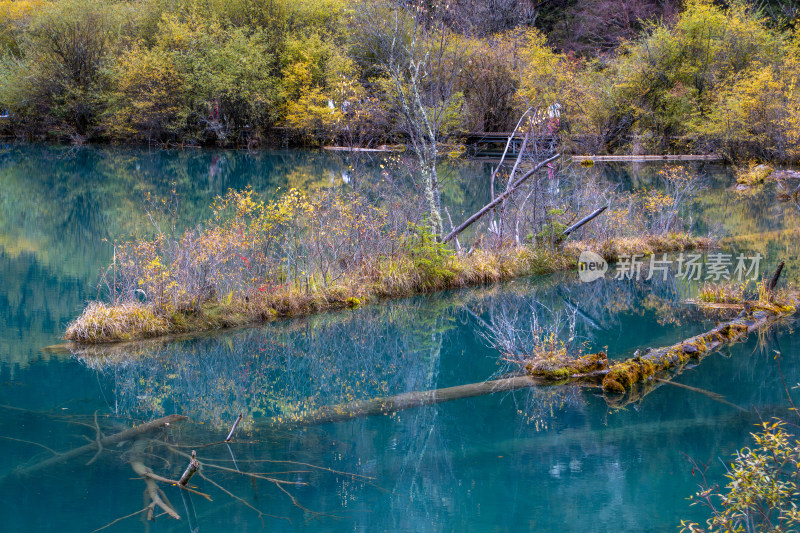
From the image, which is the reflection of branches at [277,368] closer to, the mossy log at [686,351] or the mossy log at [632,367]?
the mossy log at [632,367]

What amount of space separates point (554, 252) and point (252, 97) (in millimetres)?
33012

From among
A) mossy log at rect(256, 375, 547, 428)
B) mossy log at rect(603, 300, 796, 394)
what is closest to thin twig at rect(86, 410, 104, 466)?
mossy log at rect(256, 375, 547, 428)

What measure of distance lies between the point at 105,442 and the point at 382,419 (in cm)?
276

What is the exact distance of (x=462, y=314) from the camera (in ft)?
39.4

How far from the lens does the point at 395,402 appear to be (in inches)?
309

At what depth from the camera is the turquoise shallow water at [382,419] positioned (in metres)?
5.58

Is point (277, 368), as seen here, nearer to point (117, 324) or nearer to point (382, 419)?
point (382, 419)

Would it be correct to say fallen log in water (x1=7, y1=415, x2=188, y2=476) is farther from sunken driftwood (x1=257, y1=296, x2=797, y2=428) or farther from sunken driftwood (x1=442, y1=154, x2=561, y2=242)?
sunken driftwood (x1=442, y1=154, x2=561, y2=242)

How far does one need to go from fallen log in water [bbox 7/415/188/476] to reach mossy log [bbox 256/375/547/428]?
0.96 metres

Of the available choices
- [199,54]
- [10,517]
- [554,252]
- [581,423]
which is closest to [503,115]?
[199,54]

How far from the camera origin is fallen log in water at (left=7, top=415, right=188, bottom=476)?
613 centimetres

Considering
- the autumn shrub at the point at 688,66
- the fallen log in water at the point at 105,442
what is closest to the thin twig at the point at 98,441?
the fallen log in water at the point at 105,442

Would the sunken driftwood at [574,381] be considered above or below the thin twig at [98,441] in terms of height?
below

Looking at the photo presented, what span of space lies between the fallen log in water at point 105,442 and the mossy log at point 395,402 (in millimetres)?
958
